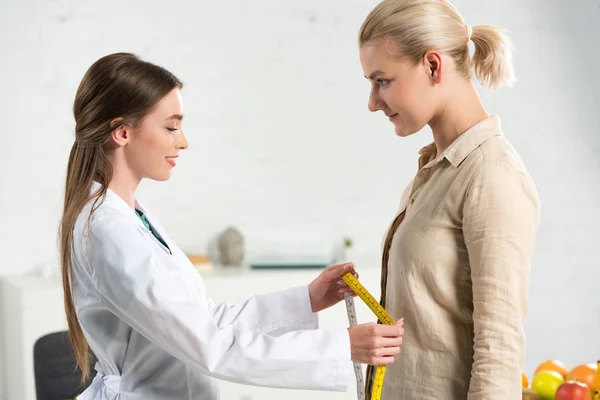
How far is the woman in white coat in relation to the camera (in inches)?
59.5

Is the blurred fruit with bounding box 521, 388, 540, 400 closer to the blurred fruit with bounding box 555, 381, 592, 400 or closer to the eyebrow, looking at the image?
the blurred fruit with bounding box 555, 381, 592, 400

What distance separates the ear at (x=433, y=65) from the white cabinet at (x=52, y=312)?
6.77ft

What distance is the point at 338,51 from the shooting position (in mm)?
3982

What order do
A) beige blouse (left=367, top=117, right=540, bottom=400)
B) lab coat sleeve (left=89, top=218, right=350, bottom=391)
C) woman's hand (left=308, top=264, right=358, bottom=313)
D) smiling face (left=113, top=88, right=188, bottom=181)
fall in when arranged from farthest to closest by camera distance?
woman's hand (left=308, top=264, right=358, bottom=313)
smiling face (left=113, top=88, right=188, bottom=181)
lab coat sleeve (left=89, top=218, right=350, bottom=391)
beige blouse (left=367, top=117, right=540, bottom=400)

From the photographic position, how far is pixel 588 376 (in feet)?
6.80

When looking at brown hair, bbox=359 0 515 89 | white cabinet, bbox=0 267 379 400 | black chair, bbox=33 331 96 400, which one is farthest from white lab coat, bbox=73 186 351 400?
white cabinet, bbox=0 267 379 400

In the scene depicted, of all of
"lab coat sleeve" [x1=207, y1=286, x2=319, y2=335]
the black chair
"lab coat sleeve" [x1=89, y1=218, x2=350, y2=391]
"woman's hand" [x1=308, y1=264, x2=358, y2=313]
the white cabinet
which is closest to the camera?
"lab coat sleeve" [x1=89, y1=218, x2=350, y2=391]

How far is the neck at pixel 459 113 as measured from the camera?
1.58 m

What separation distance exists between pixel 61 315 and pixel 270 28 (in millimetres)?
1683

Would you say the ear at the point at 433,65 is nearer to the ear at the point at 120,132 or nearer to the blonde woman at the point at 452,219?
the blonde woman at the point at 452,219

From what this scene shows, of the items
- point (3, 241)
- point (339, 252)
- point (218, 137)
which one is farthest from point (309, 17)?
point (3, 241)

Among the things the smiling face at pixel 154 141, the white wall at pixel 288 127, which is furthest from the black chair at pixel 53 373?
the white wall at pixel 288 127

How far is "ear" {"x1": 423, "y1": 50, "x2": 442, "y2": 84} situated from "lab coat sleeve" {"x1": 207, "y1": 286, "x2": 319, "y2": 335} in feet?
2.30

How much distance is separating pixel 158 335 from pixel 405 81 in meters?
0.68
